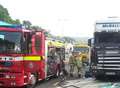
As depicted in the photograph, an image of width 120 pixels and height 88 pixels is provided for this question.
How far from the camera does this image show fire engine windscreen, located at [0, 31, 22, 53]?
1892cm

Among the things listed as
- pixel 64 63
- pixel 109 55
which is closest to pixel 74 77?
pixel 64 63

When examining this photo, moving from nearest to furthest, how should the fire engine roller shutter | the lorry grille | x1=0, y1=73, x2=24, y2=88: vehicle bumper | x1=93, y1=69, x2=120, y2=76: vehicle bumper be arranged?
x1=0, y1=73, x2=24, y2=88: vehicle bumper < the fire engine roller shutter < the lorry grille < x1=93, y1=69, x2=120, y2=76: vehicle bumper

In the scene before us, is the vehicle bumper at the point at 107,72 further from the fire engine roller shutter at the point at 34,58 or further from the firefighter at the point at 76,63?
the fire engine roller shutter at the point at 34,58

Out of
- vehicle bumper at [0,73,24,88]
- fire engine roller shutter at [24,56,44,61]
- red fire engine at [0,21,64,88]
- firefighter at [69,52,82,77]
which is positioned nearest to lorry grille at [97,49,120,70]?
firefighter at [69,52,82,77]

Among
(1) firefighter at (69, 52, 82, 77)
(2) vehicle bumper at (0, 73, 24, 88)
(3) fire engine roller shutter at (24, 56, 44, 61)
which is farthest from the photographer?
(1) firefighter at (69, 52, 82, 77)

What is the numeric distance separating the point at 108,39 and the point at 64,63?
6.19 m

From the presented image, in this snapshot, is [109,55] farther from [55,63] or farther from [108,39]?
[55,63]

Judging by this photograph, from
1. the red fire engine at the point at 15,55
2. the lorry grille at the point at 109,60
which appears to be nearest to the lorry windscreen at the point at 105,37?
the lorry grille at the point at 109,60

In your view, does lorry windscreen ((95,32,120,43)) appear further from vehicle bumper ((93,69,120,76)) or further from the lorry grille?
vehicle bumper ((93,69,120,76))

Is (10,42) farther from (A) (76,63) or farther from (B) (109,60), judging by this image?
(A) (76,63)

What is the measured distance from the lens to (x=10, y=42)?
18953 mm

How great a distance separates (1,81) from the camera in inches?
750

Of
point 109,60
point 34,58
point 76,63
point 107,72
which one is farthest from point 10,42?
point 76,63

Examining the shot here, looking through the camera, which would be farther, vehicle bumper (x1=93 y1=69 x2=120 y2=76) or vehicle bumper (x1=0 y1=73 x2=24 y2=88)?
vehicle bumper (x1=93 y1=69 x2=120 y2=76)
